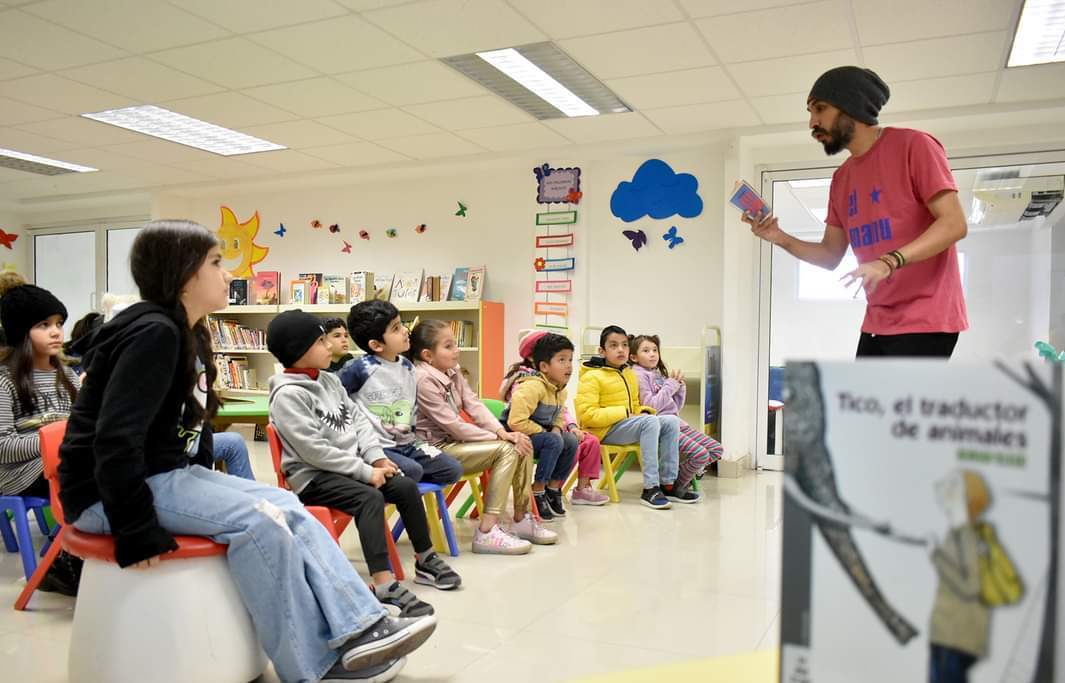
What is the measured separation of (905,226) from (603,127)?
4.06m

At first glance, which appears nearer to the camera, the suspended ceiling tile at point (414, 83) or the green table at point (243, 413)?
the green table at point (243, 413)

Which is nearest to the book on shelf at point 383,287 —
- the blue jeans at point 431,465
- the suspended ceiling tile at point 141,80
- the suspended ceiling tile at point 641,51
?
the suspended ceiling tile at point 141,80

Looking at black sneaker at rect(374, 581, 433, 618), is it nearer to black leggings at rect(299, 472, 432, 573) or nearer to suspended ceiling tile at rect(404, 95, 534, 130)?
black leggings at rect(299, 472, 432, 573)

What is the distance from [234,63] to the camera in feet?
14.1

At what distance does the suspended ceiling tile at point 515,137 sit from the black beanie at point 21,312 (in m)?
3.24

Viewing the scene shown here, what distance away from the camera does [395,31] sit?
12.6 ft

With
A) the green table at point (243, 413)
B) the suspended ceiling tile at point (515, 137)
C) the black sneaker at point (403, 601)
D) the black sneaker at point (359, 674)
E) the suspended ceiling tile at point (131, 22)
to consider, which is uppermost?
the suspended ceiling tile at point (131, 22)

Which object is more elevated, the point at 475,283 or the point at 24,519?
the point at 475,283

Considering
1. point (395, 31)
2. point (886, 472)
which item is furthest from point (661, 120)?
point (886, 472)

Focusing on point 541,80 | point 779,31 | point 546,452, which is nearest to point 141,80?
point 541,80

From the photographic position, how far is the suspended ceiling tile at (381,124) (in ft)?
17.3

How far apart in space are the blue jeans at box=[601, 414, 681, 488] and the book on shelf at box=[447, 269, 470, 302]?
2.44 m

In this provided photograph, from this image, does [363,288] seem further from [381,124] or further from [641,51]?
[641,51]

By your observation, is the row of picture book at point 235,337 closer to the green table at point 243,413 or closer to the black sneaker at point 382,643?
the green table at point 243,413
